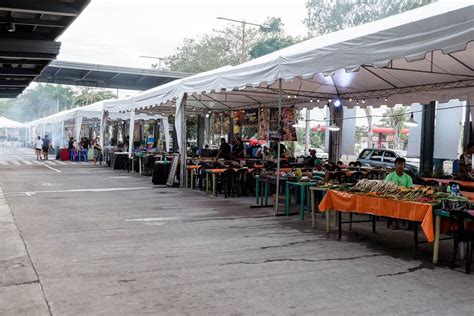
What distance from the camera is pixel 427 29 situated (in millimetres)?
6223

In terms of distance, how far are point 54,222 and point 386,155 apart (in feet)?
Result: 50.6

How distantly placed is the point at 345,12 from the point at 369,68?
38922mm

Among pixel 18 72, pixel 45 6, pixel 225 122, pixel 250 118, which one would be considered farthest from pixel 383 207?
pixel 225 122

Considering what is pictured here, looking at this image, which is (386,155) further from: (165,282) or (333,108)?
(165,282)

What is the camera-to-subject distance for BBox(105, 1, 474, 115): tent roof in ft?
20.4

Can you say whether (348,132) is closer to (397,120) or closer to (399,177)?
(397,120)

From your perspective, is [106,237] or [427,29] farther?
[106,237]

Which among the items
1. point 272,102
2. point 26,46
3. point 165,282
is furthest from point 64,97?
point 165,282

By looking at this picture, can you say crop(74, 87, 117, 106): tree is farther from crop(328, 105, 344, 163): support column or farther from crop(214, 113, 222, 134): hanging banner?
crop(328, 105, 344, 163): support column

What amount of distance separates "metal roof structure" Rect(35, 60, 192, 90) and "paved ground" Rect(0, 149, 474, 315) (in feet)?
65.3

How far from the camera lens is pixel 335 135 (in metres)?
16.7

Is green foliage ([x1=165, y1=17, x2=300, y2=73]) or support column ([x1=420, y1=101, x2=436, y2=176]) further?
green foliage ([x1=165, y1=17, x2=300, y2=73])

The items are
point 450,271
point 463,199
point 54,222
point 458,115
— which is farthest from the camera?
point 458,115

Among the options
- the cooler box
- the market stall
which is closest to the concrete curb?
the market stall
